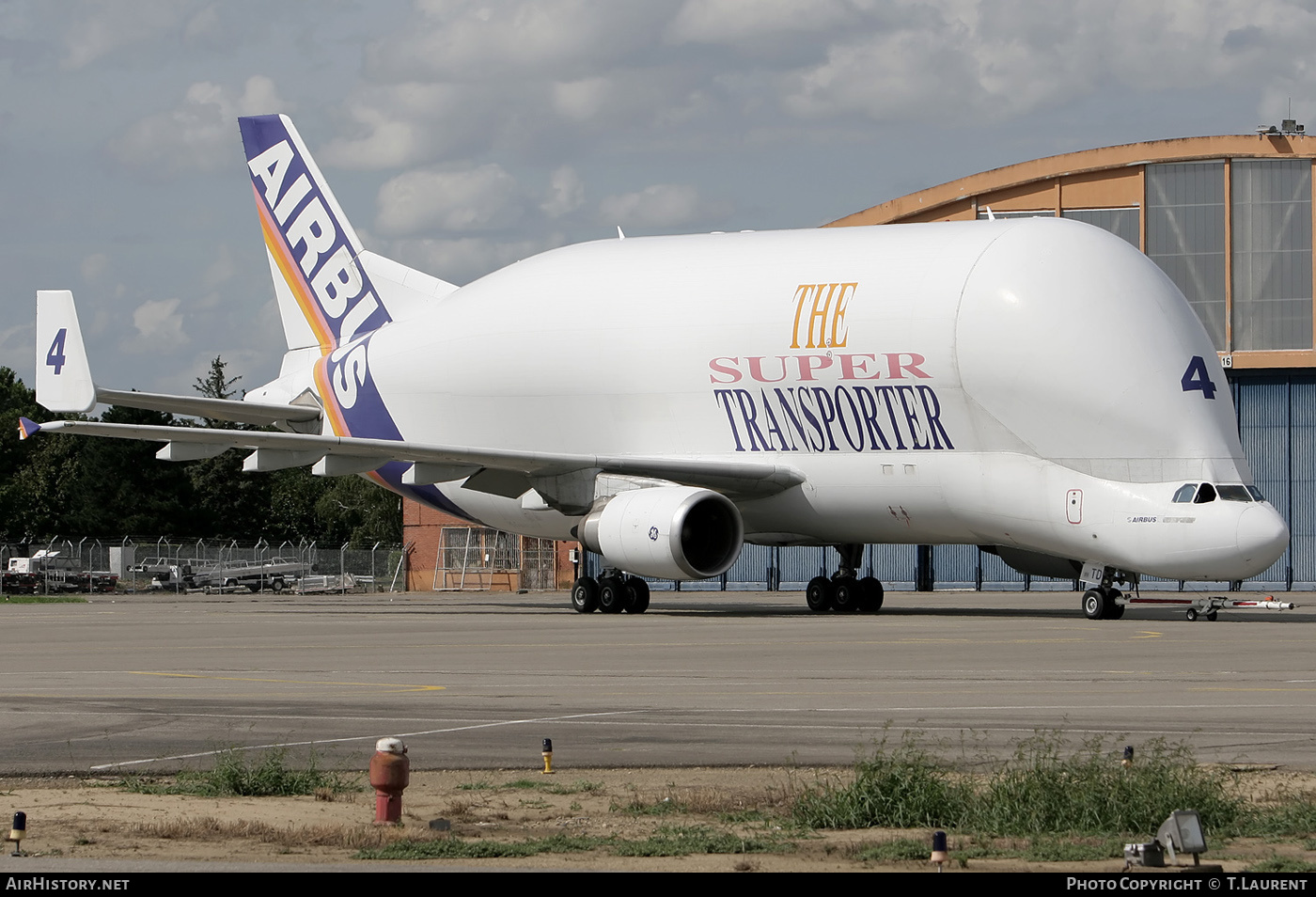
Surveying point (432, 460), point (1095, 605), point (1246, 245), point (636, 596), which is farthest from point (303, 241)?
point (1246, 245)

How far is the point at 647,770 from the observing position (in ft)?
38.9

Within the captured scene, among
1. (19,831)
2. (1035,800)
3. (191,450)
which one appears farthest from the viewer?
(191,450)

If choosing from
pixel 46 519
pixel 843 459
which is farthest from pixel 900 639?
pixel 46 519

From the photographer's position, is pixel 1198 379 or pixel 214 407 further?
pixel 214 407

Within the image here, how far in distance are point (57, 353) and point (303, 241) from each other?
9571 mm

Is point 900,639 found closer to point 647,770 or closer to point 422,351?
point 647,770

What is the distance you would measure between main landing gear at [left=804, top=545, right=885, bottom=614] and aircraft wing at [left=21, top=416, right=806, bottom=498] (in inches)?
112

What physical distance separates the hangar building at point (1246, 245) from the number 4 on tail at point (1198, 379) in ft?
69.3

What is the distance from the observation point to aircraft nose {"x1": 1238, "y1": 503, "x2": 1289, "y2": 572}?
28.7 m

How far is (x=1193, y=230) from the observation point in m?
51.4

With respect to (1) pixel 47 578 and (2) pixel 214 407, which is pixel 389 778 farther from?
(1) pixel 47 578

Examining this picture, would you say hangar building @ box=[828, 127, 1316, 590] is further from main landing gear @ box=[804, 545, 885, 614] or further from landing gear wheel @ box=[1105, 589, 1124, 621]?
landing gear wheel @ box=[1105, 589, 1124, 621]

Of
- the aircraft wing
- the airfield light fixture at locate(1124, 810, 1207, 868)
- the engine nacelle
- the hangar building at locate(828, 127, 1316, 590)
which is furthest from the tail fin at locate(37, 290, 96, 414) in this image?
the airfield light fixture at locate(1124, 810, 1207, 868)
